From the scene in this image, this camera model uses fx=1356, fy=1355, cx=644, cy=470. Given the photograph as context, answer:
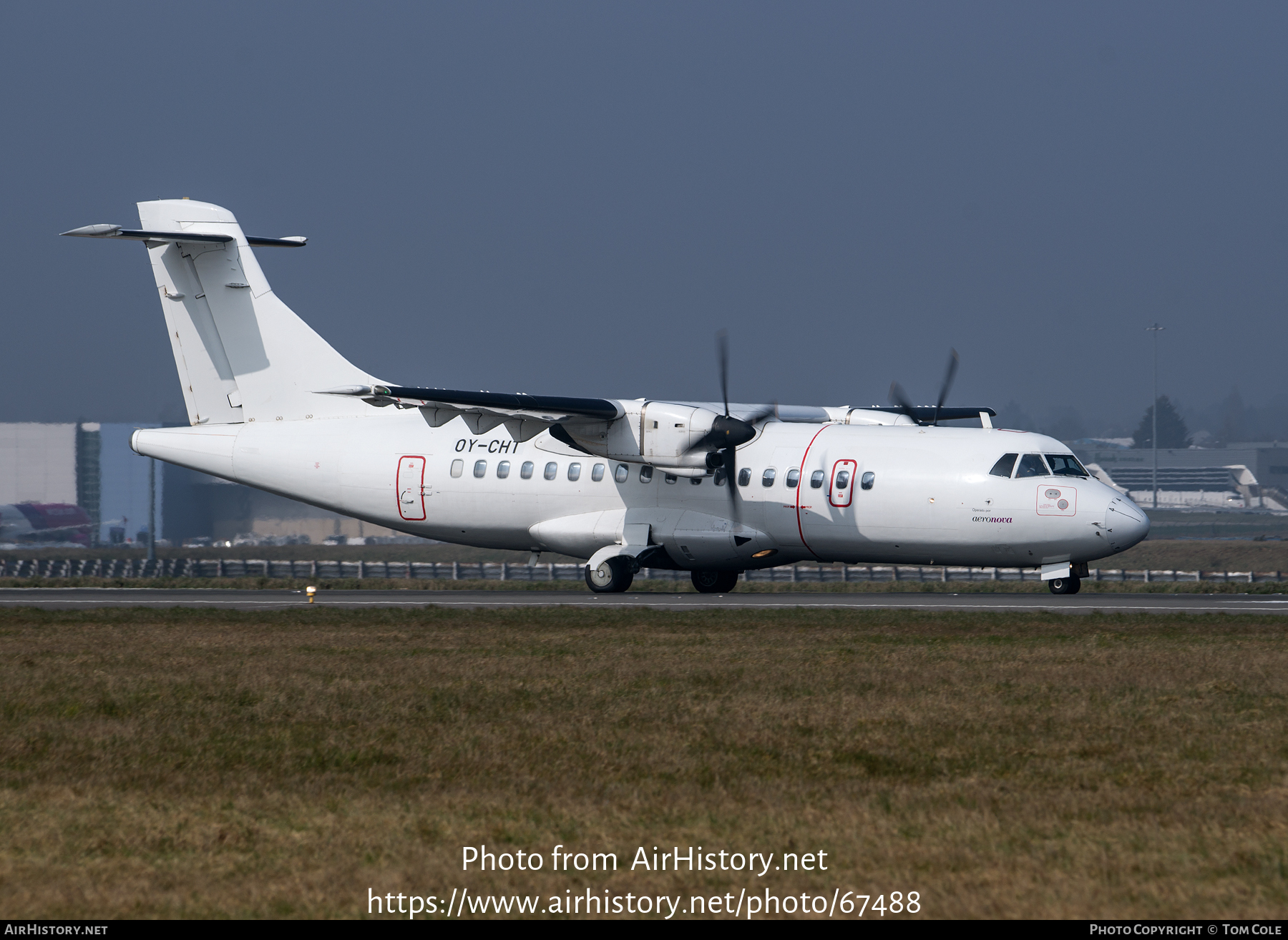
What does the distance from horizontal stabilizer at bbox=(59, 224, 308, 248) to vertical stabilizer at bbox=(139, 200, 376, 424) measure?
194 millimetres

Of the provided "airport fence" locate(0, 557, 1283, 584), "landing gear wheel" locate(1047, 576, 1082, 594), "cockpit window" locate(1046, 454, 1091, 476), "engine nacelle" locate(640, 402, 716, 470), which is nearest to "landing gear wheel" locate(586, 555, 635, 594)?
"engine nacelle" locate(640, 402, 716, 470)

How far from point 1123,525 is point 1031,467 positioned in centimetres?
213

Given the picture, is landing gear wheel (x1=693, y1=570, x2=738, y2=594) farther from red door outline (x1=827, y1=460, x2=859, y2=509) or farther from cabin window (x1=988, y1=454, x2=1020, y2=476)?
Answer: cabin window (x1=988, y1=454, x2=1020, y2=476)

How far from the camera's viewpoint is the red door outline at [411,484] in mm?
31703

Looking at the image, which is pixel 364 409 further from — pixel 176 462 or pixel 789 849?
pixel 789 849

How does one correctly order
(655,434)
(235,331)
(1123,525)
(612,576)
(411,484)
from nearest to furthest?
(1123,525), (655,434), (612,576), (411,484), (235,331)

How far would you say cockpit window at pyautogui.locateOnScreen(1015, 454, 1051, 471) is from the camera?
89.5 ft

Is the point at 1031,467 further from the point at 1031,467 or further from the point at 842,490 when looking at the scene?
the point at 842,490

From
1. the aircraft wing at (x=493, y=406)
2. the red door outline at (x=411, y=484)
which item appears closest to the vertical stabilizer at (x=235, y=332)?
the red door outline at (x=411, y=484)

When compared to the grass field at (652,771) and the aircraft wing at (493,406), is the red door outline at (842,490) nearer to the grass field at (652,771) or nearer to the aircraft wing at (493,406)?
the aircraft wing at (493,406)

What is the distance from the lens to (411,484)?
31734 millimetres

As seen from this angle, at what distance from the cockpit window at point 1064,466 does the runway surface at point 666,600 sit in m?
2.55

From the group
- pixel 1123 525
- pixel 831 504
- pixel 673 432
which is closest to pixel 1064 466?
pixel 1123 525
